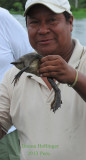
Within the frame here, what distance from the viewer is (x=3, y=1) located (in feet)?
11.7

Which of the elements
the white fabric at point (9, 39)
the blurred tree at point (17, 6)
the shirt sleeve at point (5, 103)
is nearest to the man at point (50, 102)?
the shirt sleeve at point (5, 103)

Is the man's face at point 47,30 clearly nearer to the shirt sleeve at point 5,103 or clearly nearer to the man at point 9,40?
the shirt sleeve at point 5,103

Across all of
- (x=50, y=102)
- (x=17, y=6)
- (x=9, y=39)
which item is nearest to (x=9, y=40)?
(x=9, y=39)

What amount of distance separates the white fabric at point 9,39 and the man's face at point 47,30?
1173 mm

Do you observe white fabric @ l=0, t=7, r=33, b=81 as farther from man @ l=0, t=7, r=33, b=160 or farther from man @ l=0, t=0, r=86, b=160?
man @ l=0, t=0, r=86, b=160

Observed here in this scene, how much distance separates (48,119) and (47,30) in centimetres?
52

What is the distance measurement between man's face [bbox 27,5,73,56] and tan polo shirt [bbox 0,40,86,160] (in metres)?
0.15

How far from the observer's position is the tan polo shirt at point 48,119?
1.79 m

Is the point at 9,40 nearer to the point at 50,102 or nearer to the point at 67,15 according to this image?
the point at 67,15

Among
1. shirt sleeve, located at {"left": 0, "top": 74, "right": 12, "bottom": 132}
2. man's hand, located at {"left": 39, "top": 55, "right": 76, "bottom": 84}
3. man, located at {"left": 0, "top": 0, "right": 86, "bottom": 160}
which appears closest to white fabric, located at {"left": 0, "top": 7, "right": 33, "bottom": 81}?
shirt sleeve, located at {"left": 0, "top": 74, "right": 12, "bottom": 132}

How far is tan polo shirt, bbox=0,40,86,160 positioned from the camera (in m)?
1.79

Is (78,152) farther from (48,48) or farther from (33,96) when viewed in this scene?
(48,48)

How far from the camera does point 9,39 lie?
9.78ft

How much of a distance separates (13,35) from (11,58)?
23cm
